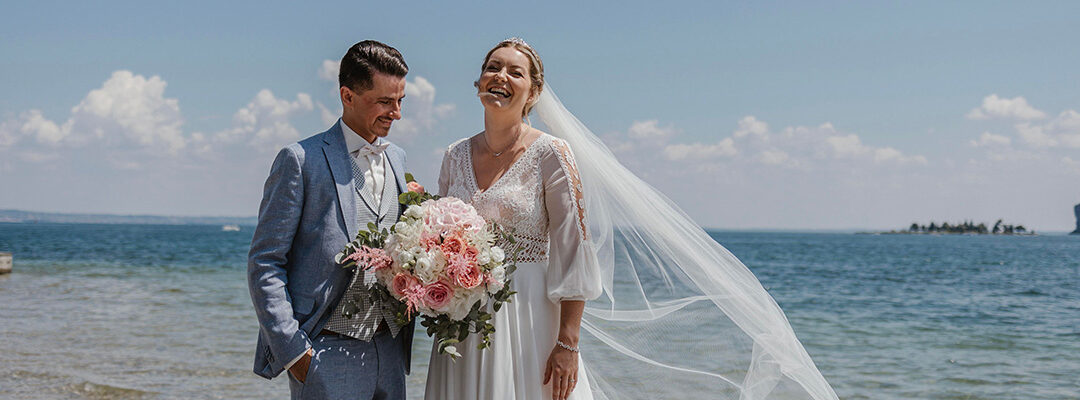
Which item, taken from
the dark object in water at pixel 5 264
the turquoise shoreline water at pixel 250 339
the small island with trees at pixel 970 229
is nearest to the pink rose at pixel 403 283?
the turquoise shoreline water at pixel 250 339

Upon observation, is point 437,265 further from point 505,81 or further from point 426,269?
point 505,81

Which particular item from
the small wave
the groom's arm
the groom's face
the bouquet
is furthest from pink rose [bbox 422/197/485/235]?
the small wave

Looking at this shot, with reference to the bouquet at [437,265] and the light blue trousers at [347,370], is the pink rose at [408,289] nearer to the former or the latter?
the bouquet at [437,265]

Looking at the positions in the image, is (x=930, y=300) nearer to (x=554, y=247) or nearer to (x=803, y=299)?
(x=803, y=299)

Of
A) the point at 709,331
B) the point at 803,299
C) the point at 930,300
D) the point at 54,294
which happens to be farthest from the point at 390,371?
the point at 930,300

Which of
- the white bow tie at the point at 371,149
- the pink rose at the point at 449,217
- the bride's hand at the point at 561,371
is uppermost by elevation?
the white bow tie at the point at 371,149

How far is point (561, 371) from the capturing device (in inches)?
124

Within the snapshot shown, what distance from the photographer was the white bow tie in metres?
2.98

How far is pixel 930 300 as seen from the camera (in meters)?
23.8

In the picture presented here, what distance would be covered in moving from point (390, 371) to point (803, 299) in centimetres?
2132

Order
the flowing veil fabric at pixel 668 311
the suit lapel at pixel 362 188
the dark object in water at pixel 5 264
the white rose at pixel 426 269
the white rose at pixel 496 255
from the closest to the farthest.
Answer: the white rose at pixel 426 269 → the white rose at pixel 496 255 → the suit lapel at pixel 362 188 → the flowing veil fabric at pixel 668 311 → the dark object in water at pixel 5 264

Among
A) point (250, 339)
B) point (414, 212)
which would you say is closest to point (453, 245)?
point (414, 212)

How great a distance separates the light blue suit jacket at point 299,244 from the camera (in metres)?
2.78

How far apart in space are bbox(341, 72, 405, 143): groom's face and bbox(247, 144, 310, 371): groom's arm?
0.26 metres
